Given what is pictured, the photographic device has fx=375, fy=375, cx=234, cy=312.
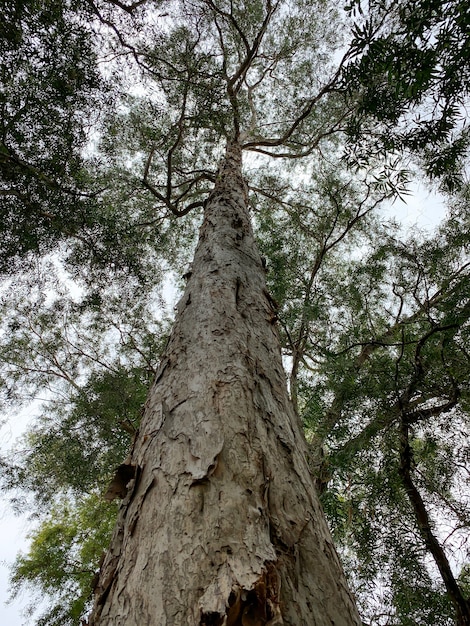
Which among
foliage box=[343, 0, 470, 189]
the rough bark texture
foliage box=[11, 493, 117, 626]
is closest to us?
the rough bark texture

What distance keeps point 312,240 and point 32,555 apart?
7981 mm

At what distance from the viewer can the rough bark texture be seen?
2.40 feet

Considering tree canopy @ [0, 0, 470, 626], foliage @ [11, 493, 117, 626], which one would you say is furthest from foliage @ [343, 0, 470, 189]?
foliage @ [11, 493, 117, 626]

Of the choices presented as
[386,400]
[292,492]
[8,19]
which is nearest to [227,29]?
[8,19]

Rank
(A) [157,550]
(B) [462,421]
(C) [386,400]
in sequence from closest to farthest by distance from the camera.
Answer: (A) [157,550] → (C) [386,400] → (B) [462,421]

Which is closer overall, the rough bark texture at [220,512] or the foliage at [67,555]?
the rough bark texture at [220,512]

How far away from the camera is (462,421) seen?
12.6 feet

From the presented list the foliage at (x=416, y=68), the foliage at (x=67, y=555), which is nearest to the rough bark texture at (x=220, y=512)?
the foliage at (x=416, y=68)

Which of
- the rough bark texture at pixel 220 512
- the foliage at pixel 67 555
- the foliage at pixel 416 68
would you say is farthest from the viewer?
the foliage at pixel 67 555

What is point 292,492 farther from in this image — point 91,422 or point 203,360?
point 91,422

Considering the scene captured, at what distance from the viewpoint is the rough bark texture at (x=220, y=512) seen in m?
0.73

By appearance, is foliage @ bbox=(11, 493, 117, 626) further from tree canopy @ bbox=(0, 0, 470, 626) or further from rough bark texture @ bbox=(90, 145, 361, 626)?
rough bark texture @ bbox=(90, 145, 361, 626)

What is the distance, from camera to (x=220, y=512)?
2.84ft

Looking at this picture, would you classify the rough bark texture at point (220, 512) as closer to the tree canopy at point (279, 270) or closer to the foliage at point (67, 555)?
the tree canopy at point (279, 270)
